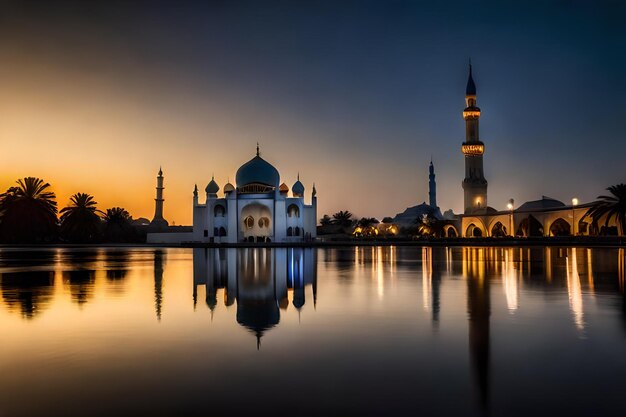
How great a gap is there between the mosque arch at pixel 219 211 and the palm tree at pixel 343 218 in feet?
108

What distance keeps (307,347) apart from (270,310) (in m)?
2.63

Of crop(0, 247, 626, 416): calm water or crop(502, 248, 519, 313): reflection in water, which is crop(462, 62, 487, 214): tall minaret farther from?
crop(0, 247, 626, 416): calm water

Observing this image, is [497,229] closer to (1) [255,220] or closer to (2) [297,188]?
(2) [297,188]

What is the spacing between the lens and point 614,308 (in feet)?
27.0

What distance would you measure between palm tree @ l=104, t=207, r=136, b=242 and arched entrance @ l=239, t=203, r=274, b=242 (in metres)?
16.2

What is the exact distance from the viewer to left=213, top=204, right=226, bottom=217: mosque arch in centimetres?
5169

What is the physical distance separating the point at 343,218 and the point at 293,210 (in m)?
30.9

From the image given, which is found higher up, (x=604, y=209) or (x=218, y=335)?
(x=604, y=209)

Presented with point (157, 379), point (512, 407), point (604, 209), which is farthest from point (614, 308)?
point (604, 209)

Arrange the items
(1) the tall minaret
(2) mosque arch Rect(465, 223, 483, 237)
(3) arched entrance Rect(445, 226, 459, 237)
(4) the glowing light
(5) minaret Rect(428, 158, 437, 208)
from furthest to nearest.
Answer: (5) minaret Rect(428, 158, 437, 208) < (3) arched entrance Rect(445, 226, 459, 237) < (1) the tall minaret < (4) the glowing light < (2) mosque arch Rect(465, 223, 483, 237)

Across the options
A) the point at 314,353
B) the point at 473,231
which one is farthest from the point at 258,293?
the point at 473,231

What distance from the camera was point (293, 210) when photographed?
52.3 m

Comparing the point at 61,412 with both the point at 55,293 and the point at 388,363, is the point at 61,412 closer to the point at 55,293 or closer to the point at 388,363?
the point at 388,363

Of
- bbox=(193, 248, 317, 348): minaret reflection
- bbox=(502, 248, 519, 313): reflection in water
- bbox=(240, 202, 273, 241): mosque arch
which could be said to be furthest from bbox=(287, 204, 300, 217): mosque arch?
bbox=(502, 248, 519, 313): reflection in water
